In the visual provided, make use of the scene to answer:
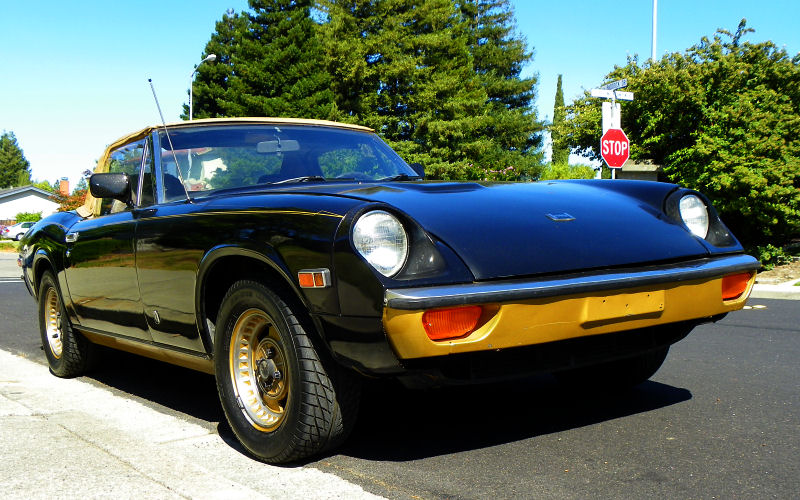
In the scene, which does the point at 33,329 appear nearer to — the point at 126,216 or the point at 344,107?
the point at 126,216

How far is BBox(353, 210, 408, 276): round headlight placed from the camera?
272 centimetres

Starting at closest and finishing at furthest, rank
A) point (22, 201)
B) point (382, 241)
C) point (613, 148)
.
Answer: point (382, 241)
point (613, 148)
point (22, 201)

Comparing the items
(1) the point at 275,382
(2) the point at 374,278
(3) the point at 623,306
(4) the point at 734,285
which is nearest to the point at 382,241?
(2) the point at 374,278

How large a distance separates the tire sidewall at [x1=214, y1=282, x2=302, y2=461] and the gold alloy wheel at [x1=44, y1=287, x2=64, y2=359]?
2.44 meters

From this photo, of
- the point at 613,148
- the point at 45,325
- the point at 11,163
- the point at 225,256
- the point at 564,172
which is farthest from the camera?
the point at 11,163

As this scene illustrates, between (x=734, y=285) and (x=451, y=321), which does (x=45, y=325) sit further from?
(x=734, y=285)

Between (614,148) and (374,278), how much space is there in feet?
36.0

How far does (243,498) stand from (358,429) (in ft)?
3.26

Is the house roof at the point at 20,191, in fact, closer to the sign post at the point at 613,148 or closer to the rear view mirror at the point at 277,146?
the sign post at the point at 613,148

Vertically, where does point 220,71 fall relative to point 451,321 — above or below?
above

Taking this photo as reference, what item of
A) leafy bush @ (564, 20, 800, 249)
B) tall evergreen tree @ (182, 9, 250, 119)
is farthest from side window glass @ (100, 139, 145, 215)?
tall evergreen tree @ (182, 9, 250, 119)

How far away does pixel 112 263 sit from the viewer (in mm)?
4184

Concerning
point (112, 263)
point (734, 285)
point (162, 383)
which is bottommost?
point (162, 383)

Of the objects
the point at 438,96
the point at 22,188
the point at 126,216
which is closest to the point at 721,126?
the point at 126,216
